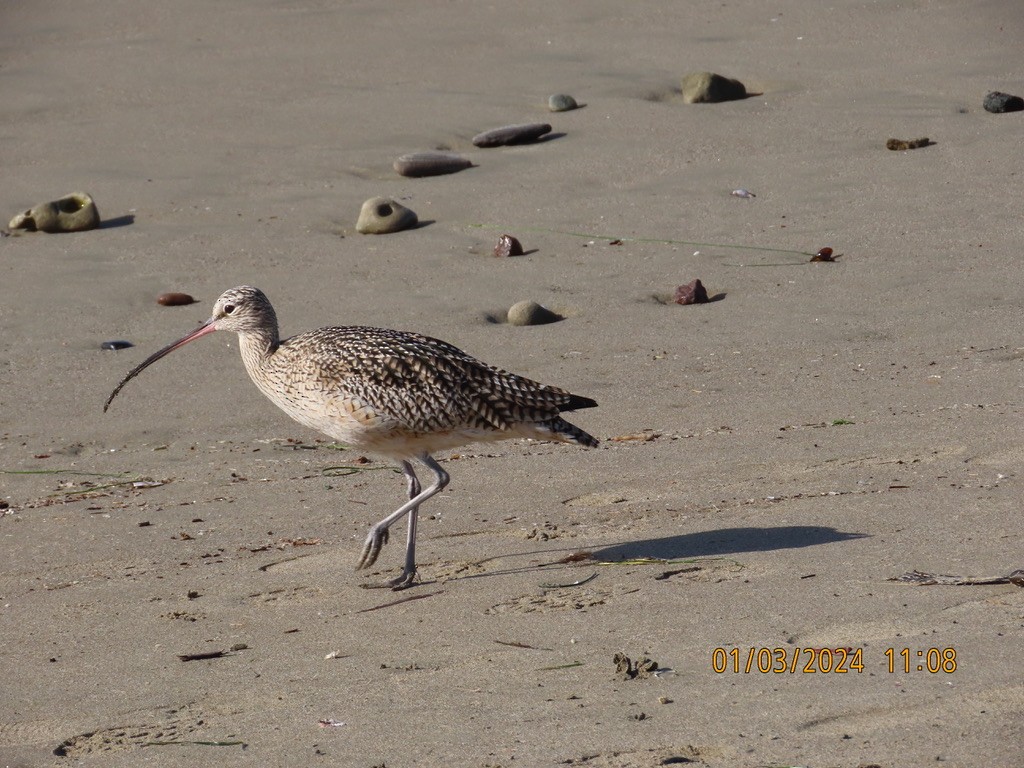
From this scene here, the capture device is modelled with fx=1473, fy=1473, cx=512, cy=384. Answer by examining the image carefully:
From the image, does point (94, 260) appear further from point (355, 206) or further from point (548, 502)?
point (548, 502)

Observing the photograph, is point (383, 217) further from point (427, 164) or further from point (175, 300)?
point (175, 300)

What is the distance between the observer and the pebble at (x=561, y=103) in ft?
44.4

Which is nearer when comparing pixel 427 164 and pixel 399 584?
pixel 399 584

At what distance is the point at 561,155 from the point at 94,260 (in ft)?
13.3

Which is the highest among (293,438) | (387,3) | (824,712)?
(387,3)

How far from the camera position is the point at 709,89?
533 inches

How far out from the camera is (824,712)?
4586mm

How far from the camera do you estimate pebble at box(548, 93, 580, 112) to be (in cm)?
1354

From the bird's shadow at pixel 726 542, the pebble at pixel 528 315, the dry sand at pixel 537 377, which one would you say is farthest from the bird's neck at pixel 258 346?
the pebble at pixel 528 315

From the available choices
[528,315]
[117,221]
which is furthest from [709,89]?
[117,221]

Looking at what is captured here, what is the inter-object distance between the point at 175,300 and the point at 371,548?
4261mm

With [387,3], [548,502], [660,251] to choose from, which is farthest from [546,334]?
[387,3]

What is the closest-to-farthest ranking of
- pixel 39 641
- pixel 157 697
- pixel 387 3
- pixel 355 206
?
pixel 157 697 → pixel 39 641 → pixel 355 206 → pixel 387 3

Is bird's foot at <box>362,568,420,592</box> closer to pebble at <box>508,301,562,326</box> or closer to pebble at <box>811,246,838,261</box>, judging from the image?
pebble at <box>508,301,562,326</box>
